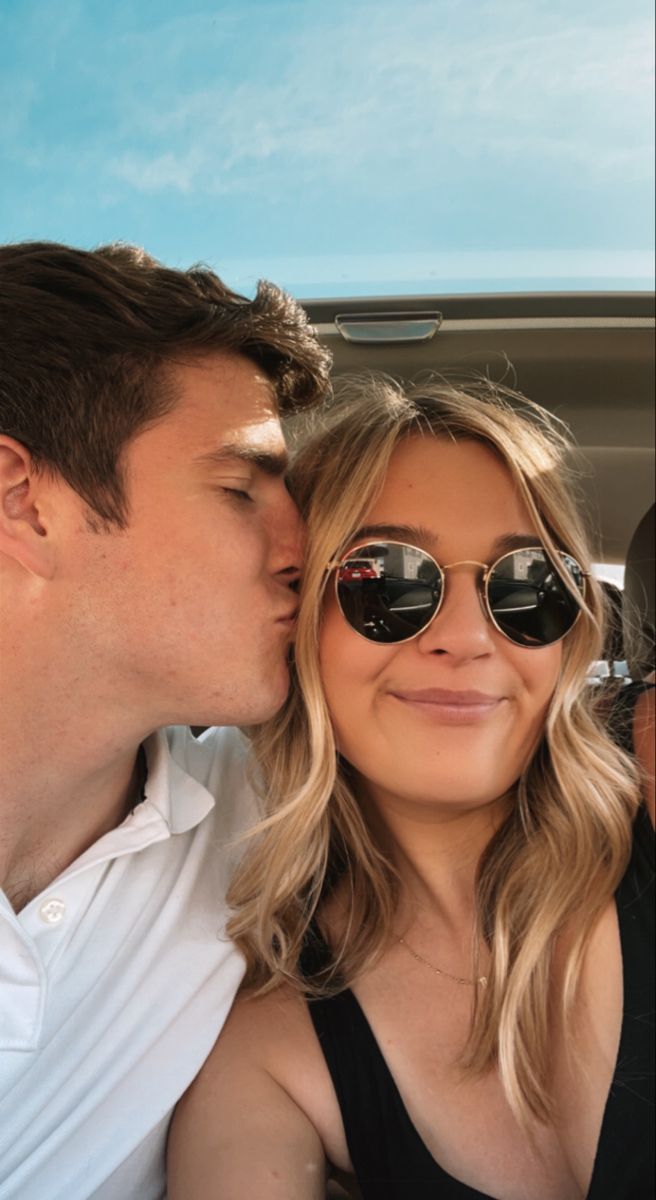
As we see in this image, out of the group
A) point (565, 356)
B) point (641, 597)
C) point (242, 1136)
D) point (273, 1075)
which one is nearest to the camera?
point (242, 1136)

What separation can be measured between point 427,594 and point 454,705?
0.18m

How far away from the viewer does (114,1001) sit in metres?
1.61

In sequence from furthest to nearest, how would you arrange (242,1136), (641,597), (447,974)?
(641,597) → (447,974) → (242,1136)

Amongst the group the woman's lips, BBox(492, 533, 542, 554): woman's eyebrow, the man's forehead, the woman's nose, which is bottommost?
the woman's lips

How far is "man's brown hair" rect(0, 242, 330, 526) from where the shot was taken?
1.74 m

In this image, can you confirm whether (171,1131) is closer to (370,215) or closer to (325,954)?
(325,954)

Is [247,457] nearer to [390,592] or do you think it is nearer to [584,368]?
[390,592]

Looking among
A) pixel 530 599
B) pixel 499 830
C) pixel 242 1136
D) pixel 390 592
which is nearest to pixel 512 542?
pixel 530 599

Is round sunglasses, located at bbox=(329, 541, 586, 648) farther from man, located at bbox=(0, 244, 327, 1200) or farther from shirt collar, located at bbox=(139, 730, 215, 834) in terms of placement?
shirt collar, located at bbox=(139, 730, 215, 834)

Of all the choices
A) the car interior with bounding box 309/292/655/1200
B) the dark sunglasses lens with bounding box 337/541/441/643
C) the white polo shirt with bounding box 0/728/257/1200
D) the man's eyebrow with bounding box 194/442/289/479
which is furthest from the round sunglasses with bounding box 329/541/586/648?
the white polo shirt with bounding box 0/728/257/1200

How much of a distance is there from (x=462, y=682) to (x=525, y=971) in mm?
476

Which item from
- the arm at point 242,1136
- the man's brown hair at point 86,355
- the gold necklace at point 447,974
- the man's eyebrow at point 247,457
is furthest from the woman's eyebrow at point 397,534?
the arm at point 242,1136

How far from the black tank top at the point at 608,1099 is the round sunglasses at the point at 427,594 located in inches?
15.7

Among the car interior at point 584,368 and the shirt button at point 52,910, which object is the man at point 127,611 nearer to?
the shirt button at point 52,910
